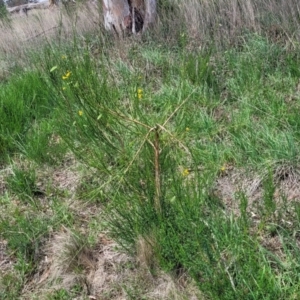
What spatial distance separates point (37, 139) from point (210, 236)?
1.71 metres

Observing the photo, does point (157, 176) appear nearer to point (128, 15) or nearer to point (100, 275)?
point (100, 275)

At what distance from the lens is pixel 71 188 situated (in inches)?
124

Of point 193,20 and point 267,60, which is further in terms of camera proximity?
point 193,20

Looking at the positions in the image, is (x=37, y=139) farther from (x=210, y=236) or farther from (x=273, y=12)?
(x=273, y=12)

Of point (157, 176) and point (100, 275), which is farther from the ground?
point (157, 176)

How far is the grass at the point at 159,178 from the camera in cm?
227

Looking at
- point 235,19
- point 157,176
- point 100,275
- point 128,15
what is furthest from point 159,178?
point 128,15

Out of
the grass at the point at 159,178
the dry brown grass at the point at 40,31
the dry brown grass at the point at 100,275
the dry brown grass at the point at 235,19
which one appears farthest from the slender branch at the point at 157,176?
the dry brown grass at the point at 40,31

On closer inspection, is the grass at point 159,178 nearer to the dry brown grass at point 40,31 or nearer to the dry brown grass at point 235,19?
the dry brown grass at point 235,19

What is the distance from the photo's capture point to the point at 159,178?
2.40 metres

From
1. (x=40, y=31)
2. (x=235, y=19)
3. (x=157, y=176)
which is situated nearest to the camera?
(x=157, y=176)

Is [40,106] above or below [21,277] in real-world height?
above

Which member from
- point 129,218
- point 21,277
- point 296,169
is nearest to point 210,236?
point 129,218

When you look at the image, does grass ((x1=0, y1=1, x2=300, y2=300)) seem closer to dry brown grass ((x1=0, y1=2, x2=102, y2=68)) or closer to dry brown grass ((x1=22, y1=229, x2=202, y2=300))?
dry brown grass ((x1=22, y1=229, x2=202, y2=300))
